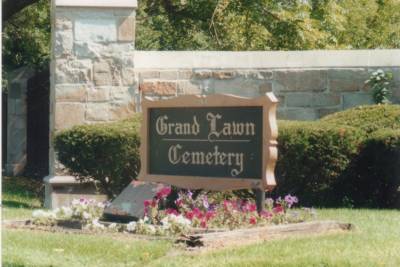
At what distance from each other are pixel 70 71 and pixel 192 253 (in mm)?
5288

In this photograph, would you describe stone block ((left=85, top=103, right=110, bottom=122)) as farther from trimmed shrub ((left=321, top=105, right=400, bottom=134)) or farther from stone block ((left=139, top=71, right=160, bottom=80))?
trimmed shrub ((left=321, top=105, right=400, bottom=134))

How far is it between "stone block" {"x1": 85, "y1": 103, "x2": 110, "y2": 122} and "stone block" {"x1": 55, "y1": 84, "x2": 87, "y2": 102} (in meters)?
0.14

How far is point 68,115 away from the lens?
36.6 ft

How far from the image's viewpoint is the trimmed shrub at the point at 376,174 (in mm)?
→ 9602

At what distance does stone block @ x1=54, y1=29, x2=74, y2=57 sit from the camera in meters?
11.1

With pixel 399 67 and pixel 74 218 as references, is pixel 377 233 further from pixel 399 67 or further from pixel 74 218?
pixel 399 67

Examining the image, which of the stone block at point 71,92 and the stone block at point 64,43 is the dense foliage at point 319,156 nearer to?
the stone block at point 71,92

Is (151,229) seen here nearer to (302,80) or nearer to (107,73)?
(107,73)

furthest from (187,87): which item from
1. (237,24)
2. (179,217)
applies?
(237,24)

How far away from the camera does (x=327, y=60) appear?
11.7 meters

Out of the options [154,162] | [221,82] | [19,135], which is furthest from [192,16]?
[154,162]

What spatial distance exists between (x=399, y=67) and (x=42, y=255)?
674 centimetres

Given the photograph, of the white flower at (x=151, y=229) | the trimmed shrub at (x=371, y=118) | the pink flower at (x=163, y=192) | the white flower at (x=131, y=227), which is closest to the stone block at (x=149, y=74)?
the trimmed shrub at (x=371, y=118)

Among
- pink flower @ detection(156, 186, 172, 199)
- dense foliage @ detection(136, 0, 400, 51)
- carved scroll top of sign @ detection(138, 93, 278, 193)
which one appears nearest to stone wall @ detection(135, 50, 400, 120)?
carved scroll top of sign @ detection(138, 93, 278, 193)
